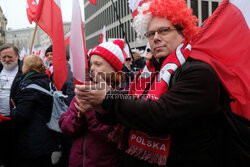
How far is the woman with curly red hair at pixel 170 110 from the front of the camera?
3.30 ft

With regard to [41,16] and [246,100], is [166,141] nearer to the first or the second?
[246,100]

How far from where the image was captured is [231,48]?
1236mm

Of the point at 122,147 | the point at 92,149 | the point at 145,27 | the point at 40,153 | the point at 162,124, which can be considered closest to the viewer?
the point at 162,124

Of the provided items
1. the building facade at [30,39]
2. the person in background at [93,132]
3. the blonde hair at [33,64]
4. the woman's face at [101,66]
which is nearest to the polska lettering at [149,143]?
the person in background at [93,132]

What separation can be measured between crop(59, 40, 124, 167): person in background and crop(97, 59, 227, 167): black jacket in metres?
0.64

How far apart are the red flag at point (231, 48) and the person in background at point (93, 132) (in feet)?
2.90

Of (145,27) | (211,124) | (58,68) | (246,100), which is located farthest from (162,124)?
(58,68)

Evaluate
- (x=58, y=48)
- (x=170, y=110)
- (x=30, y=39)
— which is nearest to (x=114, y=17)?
(x=30, y=39)

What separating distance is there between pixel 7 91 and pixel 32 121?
0.81 m

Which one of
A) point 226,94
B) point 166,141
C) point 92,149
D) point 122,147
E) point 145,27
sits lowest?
point 92,149

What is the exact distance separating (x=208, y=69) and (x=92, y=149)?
1186 millimetres

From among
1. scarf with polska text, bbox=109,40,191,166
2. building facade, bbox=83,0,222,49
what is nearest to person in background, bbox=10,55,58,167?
scarf with polska text, bbox=109,40,191,166

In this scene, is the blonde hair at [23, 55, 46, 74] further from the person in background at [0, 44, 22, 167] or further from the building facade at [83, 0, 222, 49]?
the building facade at [83, 0, 222, 49]

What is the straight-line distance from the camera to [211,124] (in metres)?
1.13
